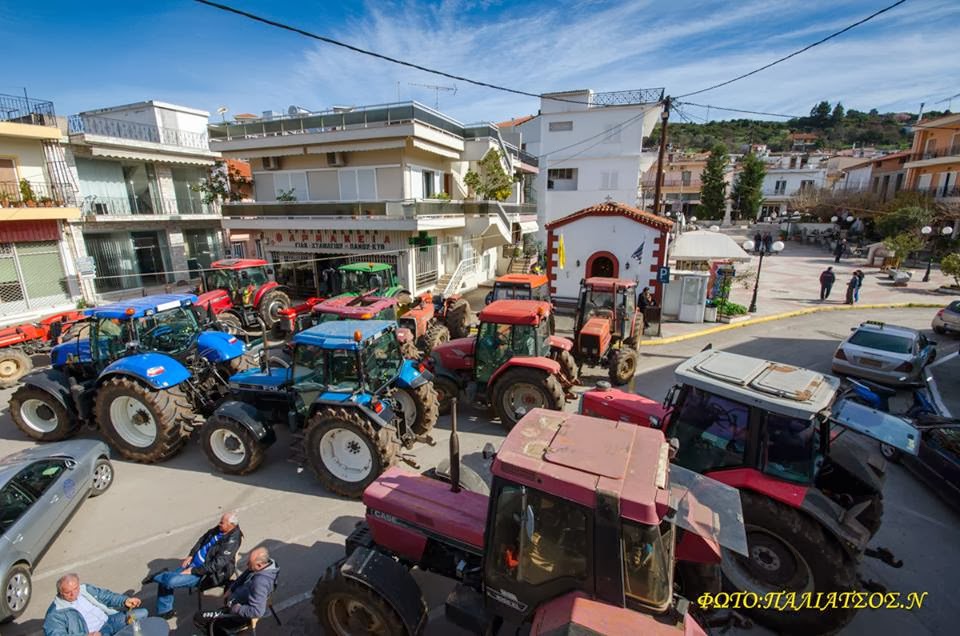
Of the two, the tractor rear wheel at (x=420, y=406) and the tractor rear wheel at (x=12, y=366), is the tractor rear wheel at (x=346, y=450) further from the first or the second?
the tractor rear wheel at (x=12, y=366)

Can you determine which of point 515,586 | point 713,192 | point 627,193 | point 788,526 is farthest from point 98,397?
point 713,192

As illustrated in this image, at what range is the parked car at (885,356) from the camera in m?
8.50

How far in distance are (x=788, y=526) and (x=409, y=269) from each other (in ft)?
44.4

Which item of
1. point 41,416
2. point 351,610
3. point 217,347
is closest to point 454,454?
point 351,610

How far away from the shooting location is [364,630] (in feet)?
11.3

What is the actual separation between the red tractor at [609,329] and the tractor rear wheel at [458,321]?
10.0ft

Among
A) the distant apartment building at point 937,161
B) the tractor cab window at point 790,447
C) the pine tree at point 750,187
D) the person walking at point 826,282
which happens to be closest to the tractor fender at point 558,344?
the tractor cab window at point 790,447

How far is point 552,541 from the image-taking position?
261cm

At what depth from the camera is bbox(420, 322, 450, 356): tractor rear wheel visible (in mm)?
9750

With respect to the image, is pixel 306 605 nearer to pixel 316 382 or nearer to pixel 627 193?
pixel 316 382

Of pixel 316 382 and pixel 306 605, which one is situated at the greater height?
pixel 316 382

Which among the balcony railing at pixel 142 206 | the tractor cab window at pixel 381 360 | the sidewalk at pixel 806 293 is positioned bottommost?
the sidewalk at pixel 806 293

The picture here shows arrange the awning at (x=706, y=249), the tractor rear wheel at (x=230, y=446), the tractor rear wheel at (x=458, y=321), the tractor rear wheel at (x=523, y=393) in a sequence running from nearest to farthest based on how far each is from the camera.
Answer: the tractor rear wheel at (x=230, y=446)
the tractor rear wheel at (x=523, y=393)
the tractor rear wheel at (x=458, y=321)
the awning at (x=706, y=249)

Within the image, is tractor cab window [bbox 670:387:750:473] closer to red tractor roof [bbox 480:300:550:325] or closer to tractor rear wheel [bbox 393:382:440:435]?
red tractor roof [bbox 480:300:550:325]
